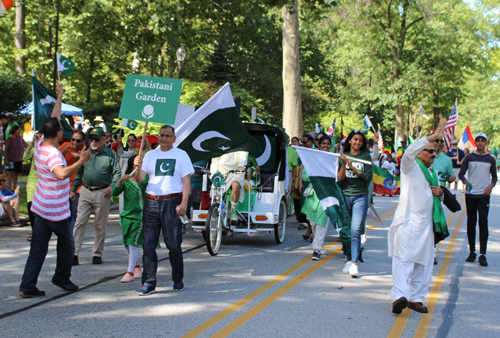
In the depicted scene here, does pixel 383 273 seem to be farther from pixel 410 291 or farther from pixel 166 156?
pixel 166 156

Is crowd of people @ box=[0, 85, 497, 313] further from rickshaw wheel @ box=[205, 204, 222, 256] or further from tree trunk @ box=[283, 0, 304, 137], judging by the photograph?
tree trunk @ box=[283, 0, 304, 137]

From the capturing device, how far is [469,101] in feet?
251

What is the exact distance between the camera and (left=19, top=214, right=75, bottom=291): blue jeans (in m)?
5.85

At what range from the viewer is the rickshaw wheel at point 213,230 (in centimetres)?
830

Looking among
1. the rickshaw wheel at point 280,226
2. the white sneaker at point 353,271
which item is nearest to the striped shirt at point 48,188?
the white sneaker at point 353,271

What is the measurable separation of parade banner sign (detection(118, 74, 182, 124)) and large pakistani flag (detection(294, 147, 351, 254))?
224 cm

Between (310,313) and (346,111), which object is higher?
(346,111)

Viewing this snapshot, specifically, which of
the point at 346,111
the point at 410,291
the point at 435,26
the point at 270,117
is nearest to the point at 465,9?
the point at 435,26

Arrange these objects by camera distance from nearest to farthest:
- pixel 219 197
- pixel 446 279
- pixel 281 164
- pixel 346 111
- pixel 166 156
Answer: pixel 166 156
pixel 446 279
pixel 219 197
pixel 281 164
pixel 346 111

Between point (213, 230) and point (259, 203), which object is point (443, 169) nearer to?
point (259, 203)

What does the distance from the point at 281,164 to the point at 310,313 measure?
5241mm

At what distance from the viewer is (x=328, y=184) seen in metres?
8.13

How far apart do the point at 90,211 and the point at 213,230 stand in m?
1.97

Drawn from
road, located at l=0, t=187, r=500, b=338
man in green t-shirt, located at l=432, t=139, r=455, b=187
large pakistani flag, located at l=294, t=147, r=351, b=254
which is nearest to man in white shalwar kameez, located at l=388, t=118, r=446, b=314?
road, located at l=0, t=187, r=500, b=338
